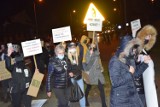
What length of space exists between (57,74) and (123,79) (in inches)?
107

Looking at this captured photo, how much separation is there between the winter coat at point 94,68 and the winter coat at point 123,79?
338 centimetres

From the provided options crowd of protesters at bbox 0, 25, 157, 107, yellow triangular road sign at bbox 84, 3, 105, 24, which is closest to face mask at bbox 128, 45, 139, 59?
crowd of protesters at bbox 0, 25, 157, 107

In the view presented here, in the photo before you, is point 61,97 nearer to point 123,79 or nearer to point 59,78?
point 59,78

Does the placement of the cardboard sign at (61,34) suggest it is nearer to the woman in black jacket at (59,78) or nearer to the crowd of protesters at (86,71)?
the crowd of protesters at (86,71)

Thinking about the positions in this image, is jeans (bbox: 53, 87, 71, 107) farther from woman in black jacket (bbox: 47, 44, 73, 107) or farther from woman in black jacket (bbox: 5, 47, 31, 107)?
woman in black jacket (bbox: 5, 47, 31, 107)

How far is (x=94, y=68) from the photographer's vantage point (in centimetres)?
937

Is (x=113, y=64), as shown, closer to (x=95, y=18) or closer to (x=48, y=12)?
(x=95, y=18)

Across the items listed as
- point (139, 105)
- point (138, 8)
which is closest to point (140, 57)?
point (139, 105)

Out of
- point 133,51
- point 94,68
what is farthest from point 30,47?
point 133,51

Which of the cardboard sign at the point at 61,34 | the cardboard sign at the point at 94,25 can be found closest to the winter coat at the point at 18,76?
the cardboard sign at the point at 61,34

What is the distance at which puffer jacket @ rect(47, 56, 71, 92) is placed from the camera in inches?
316

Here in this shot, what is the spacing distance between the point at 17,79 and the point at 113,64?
3.39 m

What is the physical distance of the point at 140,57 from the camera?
259 inches

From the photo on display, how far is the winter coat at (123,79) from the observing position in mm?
5652
